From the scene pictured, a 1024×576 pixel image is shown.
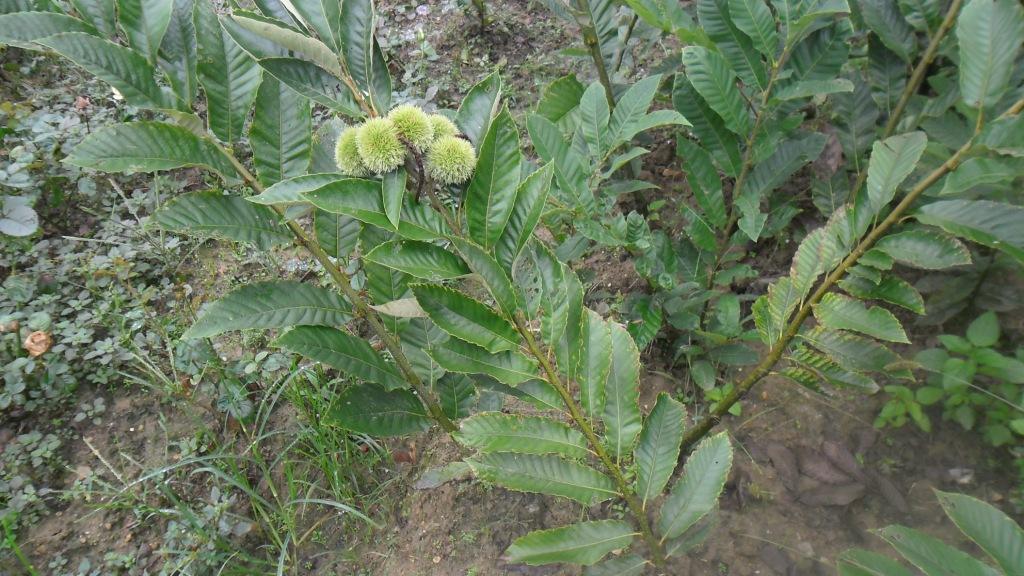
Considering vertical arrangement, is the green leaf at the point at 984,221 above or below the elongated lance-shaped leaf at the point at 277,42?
below

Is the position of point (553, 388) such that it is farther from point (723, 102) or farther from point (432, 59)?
point (432, 59)

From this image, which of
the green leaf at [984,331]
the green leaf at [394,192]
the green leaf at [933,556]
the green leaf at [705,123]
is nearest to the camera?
the green leaf at [394,192]

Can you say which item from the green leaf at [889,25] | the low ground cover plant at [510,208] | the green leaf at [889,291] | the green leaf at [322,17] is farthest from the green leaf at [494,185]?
the green leaf at [889,25]

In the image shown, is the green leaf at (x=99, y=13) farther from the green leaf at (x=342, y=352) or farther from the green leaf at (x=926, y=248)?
→ the green leaf at (x=926, y=248)

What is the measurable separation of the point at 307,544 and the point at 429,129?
142 cm

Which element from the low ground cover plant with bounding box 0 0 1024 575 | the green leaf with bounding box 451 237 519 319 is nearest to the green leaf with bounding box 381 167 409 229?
the low ground cover plant with bounding box 0 0 1024 575

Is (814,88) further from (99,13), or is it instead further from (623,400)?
(99,13)

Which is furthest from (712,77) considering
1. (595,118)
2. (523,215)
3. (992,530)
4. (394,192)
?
(992,530)

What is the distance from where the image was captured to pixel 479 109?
1.19 meters

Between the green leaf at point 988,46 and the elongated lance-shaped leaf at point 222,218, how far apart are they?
1.35 m

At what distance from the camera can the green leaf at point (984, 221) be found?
3.89 ft

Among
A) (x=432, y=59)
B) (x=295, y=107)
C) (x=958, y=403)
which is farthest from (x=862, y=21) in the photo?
(x=432, y=59)

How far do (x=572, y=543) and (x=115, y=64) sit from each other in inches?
47.8

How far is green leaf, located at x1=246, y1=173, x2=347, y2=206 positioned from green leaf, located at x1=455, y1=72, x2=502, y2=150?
26 cm
